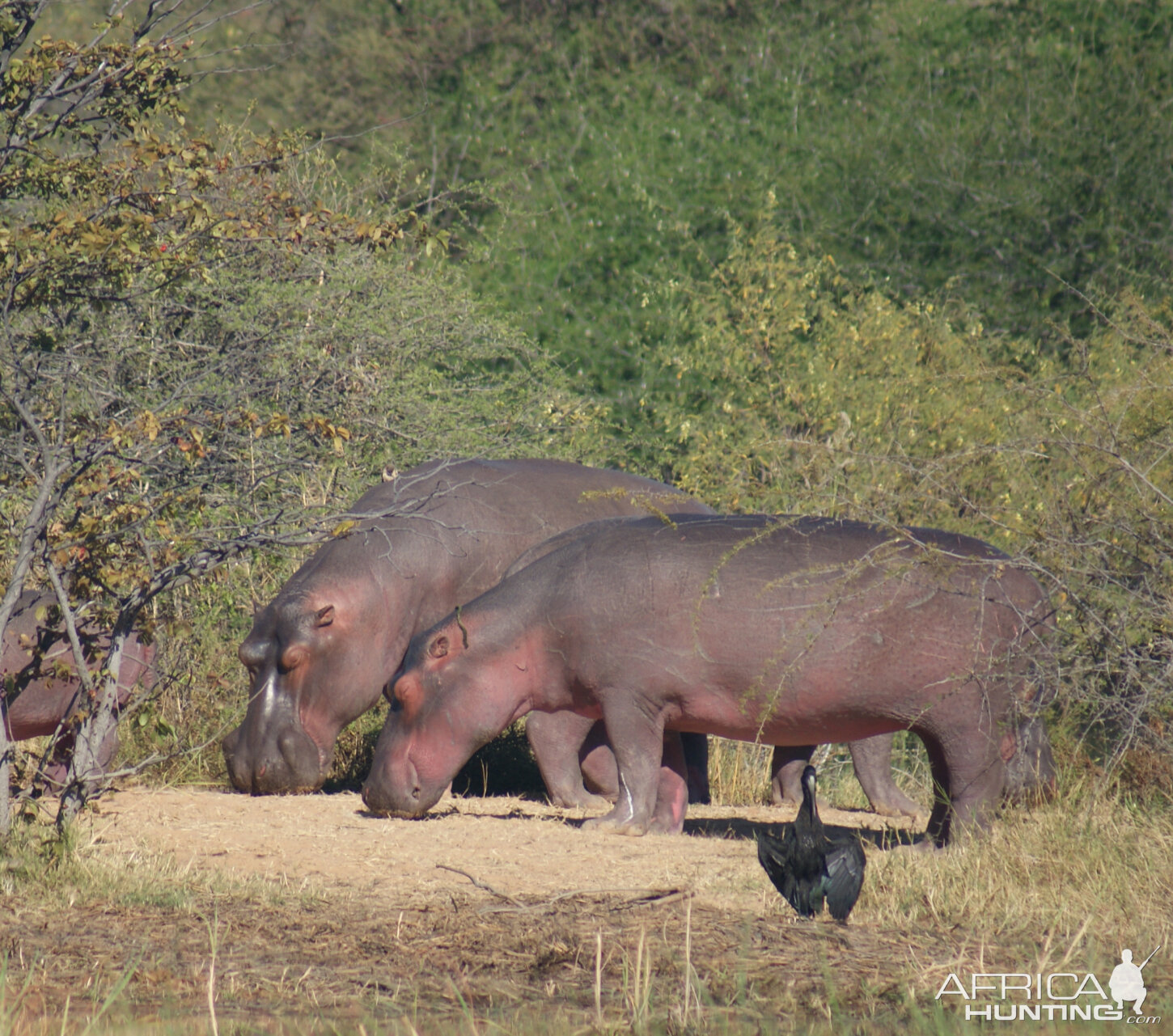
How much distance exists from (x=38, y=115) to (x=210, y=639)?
11.6ft

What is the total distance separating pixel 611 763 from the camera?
8039 millimetres

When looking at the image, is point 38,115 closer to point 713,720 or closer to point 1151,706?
point 713,720

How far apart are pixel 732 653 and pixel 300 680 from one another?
8.30 feet

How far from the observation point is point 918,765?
954cm

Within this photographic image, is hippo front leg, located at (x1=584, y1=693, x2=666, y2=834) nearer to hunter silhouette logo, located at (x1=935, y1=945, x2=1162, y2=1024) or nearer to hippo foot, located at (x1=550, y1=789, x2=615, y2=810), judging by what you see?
hippo foot, located at (x1=550, y1=789, x2=615, y2=810)

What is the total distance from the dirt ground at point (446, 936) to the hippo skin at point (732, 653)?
1.53 feet

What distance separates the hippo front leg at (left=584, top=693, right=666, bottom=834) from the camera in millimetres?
6504

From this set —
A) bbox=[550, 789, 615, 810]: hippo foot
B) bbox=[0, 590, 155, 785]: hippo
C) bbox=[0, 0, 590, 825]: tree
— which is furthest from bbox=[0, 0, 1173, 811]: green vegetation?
bbox=[550, 789, 615, 810]: hippo foot

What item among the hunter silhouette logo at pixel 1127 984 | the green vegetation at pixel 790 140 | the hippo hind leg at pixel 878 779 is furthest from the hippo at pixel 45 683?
the green vegetation at pixel 790 140

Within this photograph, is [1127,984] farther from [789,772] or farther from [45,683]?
[45,683]

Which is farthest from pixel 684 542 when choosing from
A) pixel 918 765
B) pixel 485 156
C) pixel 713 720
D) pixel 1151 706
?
pixel 485 156

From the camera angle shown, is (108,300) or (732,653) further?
(732,653)

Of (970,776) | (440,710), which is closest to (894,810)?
(970,776)

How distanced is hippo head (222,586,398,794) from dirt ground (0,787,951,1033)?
1.07 meters
